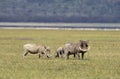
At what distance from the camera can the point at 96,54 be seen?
41719 mm

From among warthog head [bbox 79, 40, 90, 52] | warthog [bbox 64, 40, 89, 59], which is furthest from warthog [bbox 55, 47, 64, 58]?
warthog head [bbox 79, 40, 90, 52]

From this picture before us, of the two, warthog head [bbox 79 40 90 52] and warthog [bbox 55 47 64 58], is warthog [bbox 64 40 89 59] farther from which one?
warthog [bbox 55 47 64 58]

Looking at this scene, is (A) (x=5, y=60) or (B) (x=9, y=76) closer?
(B) (x=9, y=76)

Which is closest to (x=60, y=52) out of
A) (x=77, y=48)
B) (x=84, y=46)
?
(x=77, y=48)

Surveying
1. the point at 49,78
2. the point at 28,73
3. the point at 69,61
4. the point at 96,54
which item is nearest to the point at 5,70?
the point at 28,73

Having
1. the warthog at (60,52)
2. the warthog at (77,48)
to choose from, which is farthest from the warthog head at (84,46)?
the warthog at (60,52)

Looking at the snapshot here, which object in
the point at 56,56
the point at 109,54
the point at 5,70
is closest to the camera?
the point at 5,70

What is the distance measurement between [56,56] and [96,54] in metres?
3.83

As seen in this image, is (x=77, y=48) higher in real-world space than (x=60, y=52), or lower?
higher

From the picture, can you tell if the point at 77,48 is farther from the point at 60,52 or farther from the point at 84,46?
the point at 60,52

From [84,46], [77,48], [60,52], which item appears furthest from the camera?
[60,52]

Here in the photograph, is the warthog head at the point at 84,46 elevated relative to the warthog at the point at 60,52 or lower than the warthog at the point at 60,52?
elevated

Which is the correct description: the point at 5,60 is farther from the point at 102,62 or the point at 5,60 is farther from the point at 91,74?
the point at 91,74

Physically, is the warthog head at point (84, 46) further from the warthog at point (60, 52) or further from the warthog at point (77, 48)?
the warthog at point (60, 52)
